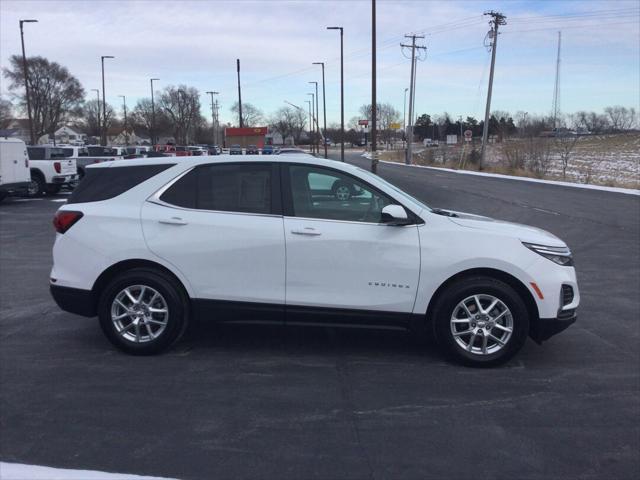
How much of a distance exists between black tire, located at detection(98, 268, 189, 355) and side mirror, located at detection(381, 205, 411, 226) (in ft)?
6.00

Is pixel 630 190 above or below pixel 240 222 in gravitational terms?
below

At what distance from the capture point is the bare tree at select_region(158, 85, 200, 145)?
9150cm

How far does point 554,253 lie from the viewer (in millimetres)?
5602

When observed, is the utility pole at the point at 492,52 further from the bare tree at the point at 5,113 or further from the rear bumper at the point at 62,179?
the bare tree at the point at 5,113

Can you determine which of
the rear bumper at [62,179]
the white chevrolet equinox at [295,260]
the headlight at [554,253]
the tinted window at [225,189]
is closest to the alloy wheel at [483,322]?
the white chevrolet equinox at [295,260]

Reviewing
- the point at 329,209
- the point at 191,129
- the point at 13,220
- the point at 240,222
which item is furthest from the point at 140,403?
the point at 191,129

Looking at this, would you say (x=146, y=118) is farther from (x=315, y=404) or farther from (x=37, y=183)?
(x=315, y=404)

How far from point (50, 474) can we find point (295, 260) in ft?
8.50

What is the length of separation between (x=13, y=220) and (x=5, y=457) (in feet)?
46.9

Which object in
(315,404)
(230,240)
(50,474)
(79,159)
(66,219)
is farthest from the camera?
(79,159)

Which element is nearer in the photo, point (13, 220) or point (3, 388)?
point (3, 388)

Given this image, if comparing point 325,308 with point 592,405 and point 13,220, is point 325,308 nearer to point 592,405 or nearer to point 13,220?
point 592,405

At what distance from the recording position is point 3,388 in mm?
5113

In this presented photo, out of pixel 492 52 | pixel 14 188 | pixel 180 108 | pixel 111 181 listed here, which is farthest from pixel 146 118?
pixel 111 181
